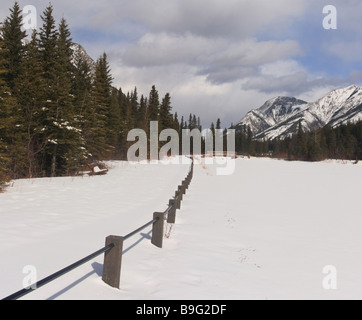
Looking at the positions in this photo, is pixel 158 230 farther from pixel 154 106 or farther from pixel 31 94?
pixel 154 106

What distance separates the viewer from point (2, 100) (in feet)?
40.8

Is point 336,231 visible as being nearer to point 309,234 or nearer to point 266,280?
point 309,234

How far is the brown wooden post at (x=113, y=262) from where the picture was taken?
3.99m

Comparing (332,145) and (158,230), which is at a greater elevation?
(332,145)

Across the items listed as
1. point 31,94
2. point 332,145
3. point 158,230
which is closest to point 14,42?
point 31,94

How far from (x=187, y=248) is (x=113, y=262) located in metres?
2.91

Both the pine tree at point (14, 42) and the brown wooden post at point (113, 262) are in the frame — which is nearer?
the brown wooden post at point (113, 262)

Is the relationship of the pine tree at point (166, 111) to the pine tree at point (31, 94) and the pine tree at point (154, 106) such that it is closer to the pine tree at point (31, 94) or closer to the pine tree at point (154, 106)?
the pine tree at point (154, 106)

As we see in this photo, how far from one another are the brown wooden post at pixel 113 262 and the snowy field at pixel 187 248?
12 centimetres

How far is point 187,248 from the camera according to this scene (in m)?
6.64

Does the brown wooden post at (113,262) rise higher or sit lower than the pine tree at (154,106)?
lower

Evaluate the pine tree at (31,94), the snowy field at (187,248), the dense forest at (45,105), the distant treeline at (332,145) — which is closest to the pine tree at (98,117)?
the dense forest at (45,105)
